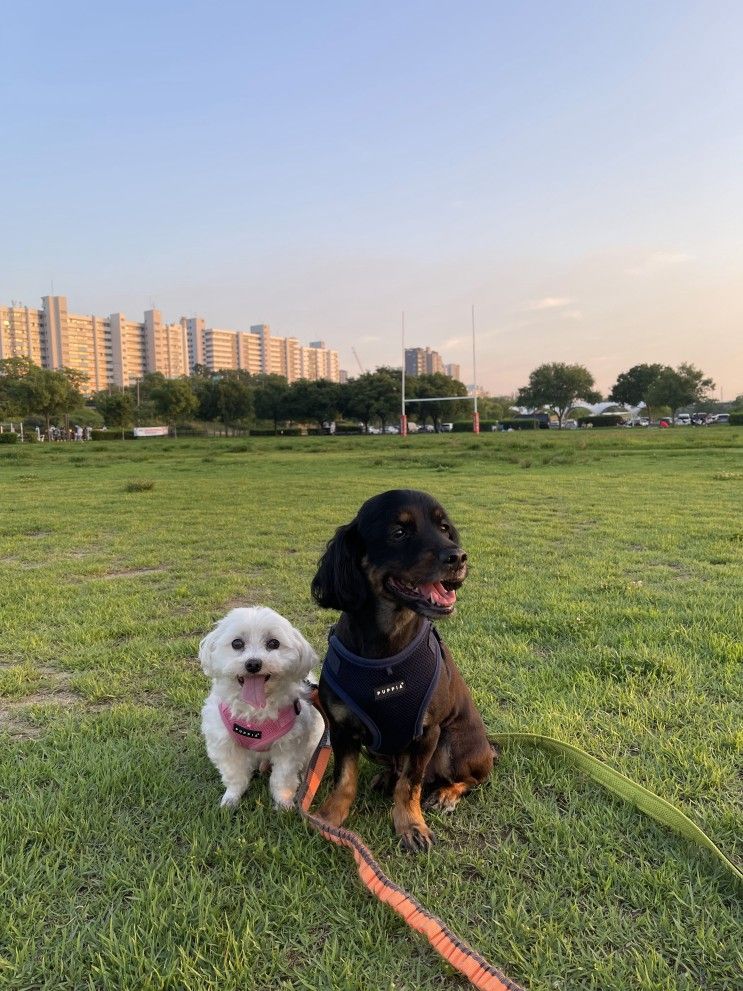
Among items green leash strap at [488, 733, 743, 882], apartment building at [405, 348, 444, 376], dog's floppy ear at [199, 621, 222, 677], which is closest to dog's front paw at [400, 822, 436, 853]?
green leash strap at [488, 733, 743, 882]

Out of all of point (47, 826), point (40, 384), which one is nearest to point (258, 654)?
point (47, 826)

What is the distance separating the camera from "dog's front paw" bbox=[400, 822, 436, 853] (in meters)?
2.48

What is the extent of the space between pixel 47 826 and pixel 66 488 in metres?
15.3

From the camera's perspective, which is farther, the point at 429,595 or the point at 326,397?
the point at 326,397

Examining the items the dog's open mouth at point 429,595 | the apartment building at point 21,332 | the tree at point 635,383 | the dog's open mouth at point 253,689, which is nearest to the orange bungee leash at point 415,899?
the dog's open mouth at point 253,689

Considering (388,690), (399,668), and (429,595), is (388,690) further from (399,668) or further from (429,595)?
(429,595)

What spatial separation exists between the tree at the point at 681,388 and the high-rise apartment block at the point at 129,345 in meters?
84.1

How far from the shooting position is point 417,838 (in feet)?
8.25

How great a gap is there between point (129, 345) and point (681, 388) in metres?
132

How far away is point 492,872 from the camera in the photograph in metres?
2.33

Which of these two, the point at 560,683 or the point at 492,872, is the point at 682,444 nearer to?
the point at 560,683

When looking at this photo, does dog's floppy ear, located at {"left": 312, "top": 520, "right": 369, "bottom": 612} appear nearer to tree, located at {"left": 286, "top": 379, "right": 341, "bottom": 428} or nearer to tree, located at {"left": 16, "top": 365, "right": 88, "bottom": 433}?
tree, located at {"left": 16, "top": 365, "right": 88, "bottom": 433}

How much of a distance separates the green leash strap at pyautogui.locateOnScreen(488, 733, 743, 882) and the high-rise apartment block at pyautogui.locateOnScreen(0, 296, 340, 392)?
131328mm

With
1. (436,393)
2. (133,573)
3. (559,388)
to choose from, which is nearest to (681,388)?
(559,388)
